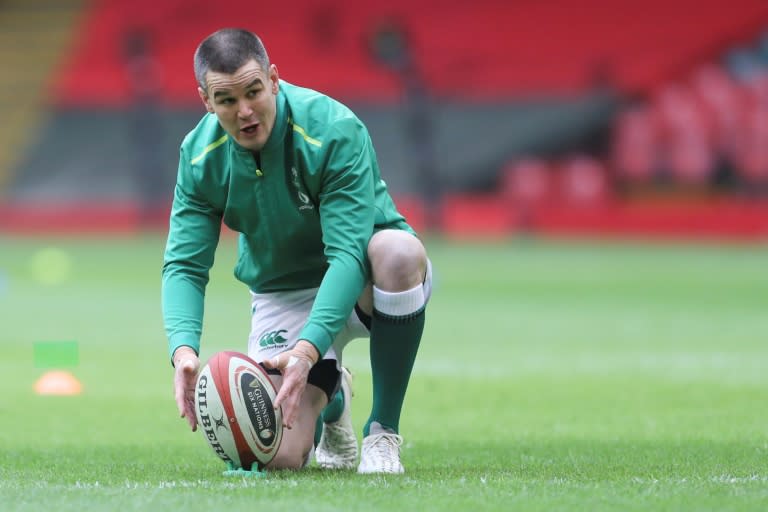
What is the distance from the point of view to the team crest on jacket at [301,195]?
4.69m

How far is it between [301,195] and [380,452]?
0.86 metres

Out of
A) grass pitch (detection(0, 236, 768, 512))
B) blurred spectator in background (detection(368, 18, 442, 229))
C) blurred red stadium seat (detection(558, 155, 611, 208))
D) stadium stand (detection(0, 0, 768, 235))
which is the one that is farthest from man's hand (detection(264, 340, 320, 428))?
blurred spectator in background (detection(368, 18, 442, 229))

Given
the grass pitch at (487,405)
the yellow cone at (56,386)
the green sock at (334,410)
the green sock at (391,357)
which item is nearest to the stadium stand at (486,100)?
the grass pitch at (487,405)

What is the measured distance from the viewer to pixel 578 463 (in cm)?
486

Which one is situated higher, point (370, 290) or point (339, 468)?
point (370, 290)

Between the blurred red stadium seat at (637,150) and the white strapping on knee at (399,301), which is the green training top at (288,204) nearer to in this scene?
the white strapping on knee at (399,301)

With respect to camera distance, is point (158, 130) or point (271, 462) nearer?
point (271, 462)

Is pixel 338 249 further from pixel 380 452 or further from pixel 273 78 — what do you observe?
pixel 380 452

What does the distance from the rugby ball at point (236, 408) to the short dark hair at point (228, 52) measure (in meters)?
0.86

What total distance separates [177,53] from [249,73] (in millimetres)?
26921

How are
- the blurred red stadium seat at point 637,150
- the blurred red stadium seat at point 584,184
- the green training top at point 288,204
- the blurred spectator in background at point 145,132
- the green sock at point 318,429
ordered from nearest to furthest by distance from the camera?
the green training top at point 288,204 → the green sock at point 318,429 → the blurred red stadium seat at point 637,150 → the blurred red stadium seat at point 584,184 → the blurred spectator in background at point 145,132

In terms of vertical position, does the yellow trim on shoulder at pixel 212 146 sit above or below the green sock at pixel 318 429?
above

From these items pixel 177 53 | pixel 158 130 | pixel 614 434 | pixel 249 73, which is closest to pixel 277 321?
pixel 249 73

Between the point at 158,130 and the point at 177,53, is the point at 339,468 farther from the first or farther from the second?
the point at 177,53
